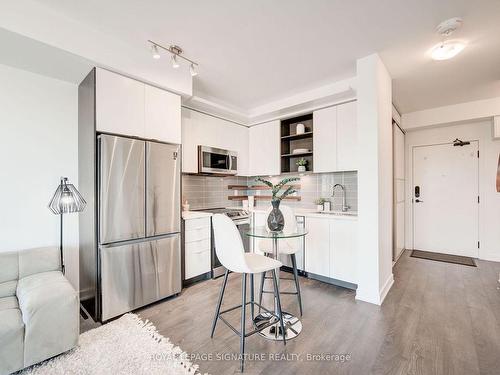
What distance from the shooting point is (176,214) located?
271 centimetres

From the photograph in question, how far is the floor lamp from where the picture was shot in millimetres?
2158

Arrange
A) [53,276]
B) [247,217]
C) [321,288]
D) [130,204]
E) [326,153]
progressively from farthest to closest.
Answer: [247,217]
[326,153]
[321,288]
[130,204]
[53,276]

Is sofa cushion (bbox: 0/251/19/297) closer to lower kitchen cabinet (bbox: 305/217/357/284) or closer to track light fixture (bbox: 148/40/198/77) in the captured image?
track light fixture (bbox: 148/40/198/77)

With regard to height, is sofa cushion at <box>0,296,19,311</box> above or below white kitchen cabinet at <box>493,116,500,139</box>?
below

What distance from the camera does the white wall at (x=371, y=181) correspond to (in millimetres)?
2484

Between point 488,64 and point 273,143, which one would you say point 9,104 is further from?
point 488,64

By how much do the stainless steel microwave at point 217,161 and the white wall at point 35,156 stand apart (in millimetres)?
1504

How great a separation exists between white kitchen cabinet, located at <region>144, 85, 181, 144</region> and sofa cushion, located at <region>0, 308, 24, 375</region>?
1781 millimetres

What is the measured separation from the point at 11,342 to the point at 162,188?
5.15 ft

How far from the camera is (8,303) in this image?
173 cm

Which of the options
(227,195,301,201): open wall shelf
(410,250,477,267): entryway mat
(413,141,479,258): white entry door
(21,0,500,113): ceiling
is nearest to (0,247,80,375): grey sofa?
(21,0,500,113): ceiling

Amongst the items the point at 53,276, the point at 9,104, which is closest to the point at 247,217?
the point at 53,276

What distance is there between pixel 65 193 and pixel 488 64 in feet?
15.7

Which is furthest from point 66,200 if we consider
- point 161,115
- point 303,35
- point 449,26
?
point 449,26
